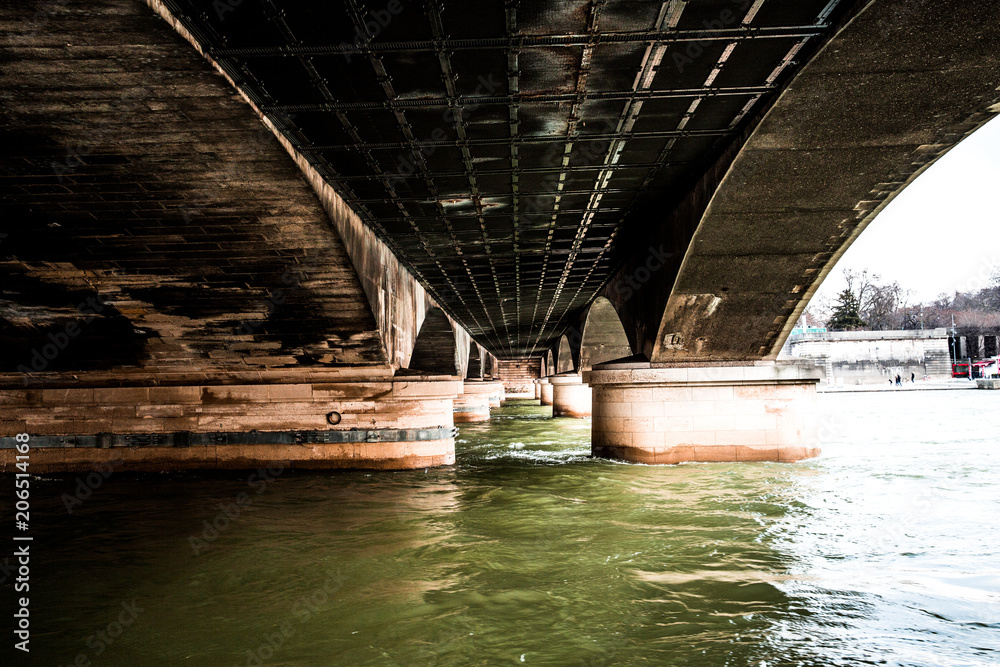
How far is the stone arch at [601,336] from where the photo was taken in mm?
23431

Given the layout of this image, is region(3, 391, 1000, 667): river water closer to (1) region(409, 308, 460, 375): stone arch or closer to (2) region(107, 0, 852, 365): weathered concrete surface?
(2) region(107, 0, 852, 365): weathered concrete surface

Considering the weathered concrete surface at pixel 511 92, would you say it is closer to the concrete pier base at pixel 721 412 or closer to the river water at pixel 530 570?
the concrete pier base at pixel 721 412

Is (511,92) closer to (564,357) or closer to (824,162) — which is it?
(824,162)

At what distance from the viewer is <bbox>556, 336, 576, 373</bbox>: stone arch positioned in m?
34.2

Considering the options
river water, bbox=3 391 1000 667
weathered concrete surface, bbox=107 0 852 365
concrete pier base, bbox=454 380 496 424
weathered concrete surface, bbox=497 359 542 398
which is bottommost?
river water, bbox=3 391 1000 667

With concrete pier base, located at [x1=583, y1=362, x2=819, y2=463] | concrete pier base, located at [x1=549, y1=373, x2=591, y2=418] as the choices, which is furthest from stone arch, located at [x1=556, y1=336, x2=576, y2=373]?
Answer: concrete pier base, located at [x1=583, y1=362, x2=819, y2=463]

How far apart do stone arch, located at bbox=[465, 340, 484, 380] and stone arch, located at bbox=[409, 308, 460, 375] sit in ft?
18.7

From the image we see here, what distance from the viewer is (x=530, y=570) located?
6.06 meters

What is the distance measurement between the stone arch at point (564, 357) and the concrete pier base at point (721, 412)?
21054 millimetres

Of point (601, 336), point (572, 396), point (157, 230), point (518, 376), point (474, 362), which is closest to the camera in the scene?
point (157, 230)

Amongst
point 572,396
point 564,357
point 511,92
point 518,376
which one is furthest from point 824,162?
point 518,376

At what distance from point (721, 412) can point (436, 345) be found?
1512 centimetres

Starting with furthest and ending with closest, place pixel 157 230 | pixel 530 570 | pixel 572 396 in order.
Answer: pixel 572 396
pixel 157 230
pixel 530 570

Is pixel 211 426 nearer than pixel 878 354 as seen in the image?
Yes
